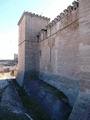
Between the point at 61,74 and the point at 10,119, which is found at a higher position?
the point at 61,74

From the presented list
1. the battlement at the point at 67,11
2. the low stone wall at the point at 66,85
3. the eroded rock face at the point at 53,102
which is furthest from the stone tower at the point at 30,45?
the battlement at the point at 67,11

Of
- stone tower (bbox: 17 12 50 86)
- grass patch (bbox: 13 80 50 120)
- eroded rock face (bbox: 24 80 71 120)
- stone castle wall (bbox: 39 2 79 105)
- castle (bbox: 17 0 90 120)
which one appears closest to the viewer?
castle (bbox: 17 0 90 120)

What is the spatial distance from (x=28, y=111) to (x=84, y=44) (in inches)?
195

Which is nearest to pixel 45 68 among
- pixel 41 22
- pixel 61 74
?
pixel 61 74

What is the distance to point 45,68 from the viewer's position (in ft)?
39.8

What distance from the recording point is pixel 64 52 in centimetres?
884

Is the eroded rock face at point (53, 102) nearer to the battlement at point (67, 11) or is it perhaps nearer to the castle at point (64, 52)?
the castle at point (64, 52)

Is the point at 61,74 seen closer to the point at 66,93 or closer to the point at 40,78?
the point at 66,93

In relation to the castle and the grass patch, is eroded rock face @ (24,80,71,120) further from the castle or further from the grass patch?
the castle

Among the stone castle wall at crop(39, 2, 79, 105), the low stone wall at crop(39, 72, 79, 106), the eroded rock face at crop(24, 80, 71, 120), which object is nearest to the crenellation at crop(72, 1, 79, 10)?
the stone castle wall at crop(39, 2, 79, 105)

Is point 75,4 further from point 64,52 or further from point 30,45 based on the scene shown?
point 30,45

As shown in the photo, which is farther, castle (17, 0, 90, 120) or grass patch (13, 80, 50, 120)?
grass patch (13, 80, 50, 120)

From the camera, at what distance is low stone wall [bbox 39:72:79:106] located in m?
7.33

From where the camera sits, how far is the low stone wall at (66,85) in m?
7.33
